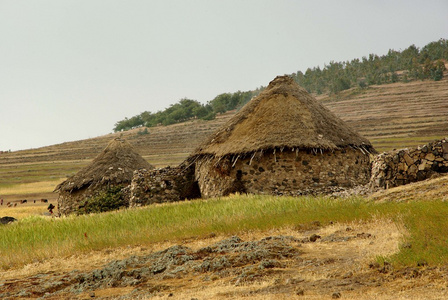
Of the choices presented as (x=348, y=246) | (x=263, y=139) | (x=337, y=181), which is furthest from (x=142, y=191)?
(x=348, y=246)

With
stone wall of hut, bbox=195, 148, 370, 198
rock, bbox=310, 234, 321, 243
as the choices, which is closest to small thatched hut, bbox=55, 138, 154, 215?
stone wall of hut, bbox=195, 148, 370, 198

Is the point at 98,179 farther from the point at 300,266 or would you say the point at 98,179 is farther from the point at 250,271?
the point at 300,266

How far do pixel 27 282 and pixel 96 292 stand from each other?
74.3 inches

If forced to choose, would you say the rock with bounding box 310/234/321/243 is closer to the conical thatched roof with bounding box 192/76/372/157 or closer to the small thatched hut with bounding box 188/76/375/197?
the small thatched hut with bounding box 188/76/375/197

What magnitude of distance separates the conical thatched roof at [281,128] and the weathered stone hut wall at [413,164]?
4039 millimetres

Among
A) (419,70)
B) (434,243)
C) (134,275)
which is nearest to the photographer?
(434,243)

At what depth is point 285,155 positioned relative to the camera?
1934 centimetres

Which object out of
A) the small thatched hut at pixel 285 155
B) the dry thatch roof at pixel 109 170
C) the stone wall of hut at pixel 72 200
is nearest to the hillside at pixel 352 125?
the dry thatch roof at pixel 109 170

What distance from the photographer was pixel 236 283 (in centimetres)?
746

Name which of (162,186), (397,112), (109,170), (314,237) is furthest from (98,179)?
(397,112)

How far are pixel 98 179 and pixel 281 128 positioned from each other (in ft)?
31.1

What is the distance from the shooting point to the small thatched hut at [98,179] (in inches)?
974

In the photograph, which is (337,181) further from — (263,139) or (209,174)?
(209,174)

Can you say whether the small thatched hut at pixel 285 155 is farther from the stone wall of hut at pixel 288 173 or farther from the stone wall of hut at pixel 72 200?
the stone wall of hut at pixel 72 200
